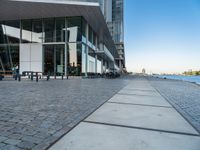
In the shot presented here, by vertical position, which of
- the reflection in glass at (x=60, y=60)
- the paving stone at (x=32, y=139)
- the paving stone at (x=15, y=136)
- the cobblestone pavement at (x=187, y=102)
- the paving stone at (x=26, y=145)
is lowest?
the cobblestone pavement at (x=187, y=102)

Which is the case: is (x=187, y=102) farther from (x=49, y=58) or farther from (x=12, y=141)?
(x=49, y=58)

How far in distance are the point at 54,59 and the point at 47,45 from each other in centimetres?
202

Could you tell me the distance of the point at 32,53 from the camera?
2064 cm

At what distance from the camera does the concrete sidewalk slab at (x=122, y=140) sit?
82.4 inches

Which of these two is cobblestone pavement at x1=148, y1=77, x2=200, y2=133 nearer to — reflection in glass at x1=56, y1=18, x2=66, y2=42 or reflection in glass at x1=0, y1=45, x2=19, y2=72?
reflection in glass at x1=56, y1=18, x2=66, y2=42

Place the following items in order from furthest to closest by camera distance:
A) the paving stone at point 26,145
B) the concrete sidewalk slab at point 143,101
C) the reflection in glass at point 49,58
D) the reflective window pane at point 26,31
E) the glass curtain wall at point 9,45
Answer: the glass curtain wall at point 9,45, the reflective window pane at point 26,31, the reflection in glass at point 49,58, the concrete sidewalk slab at point 143,101, the paving stone at point 26,145

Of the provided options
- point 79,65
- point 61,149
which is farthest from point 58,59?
point 61,149

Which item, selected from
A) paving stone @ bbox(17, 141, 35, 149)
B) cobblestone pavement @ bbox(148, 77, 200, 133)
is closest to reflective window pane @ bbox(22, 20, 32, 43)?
cobblestone pavement @ bbox(148, 77, 200, 133)

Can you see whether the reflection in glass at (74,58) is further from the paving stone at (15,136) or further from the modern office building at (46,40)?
the paving stone at (15,136)

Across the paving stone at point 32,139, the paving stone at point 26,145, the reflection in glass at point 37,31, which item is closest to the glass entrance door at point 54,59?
the reflection in glass at point 37,31

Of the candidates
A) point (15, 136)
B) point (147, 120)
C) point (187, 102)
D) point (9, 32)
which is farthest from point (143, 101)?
point (9, 32)

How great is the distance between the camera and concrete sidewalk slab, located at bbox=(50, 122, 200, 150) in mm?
2092

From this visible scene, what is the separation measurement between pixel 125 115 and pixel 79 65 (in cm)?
1693

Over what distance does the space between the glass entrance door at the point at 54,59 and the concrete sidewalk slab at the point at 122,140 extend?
1842cm
